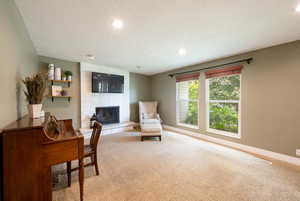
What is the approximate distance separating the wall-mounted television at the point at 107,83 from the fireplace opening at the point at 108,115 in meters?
0.63

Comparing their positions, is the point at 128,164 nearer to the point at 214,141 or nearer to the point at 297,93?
the point at 214,141

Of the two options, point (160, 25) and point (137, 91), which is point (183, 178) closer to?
point (160, 25)

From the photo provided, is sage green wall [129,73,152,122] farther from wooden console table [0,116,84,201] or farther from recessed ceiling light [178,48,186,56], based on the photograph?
wooden console table [0,116,84,201]

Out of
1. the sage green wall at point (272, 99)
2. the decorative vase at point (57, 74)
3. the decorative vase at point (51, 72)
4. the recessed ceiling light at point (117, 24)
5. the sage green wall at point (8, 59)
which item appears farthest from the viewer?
the decorative vase at point (57, 74)

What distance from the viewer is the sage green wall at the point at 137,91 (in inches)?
209

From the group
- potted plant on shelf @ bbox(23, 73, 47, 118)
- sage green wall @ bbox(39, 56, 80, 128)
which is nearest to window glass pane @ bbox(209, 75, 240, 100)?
potted plant on shelf @ bbox(23, 73, 47, 118)

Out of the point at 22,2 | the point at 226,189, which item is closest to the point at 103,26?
the point at 22,2

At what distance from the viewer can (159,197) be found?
1568 mm

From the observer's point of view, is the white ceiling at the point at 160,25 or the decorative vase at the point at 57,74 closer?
the white ceiling at the point at 160,25

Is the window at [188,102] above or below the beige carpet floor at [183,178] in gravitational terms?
above

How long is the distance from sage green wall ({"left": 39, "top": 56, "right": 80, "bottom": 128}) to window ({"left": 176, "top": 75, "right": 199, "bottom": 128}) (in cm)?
336

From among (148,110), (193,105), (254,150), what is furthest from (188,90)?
(254,150)

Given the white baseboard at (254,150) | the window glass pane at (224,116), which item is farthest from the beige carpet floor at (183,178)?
the window glass pane at (224,116)

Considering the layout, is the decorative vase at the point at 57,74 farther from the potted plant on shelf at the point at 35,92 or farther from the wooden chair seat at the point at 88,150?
the wooden chair seat at the point at 88,150
